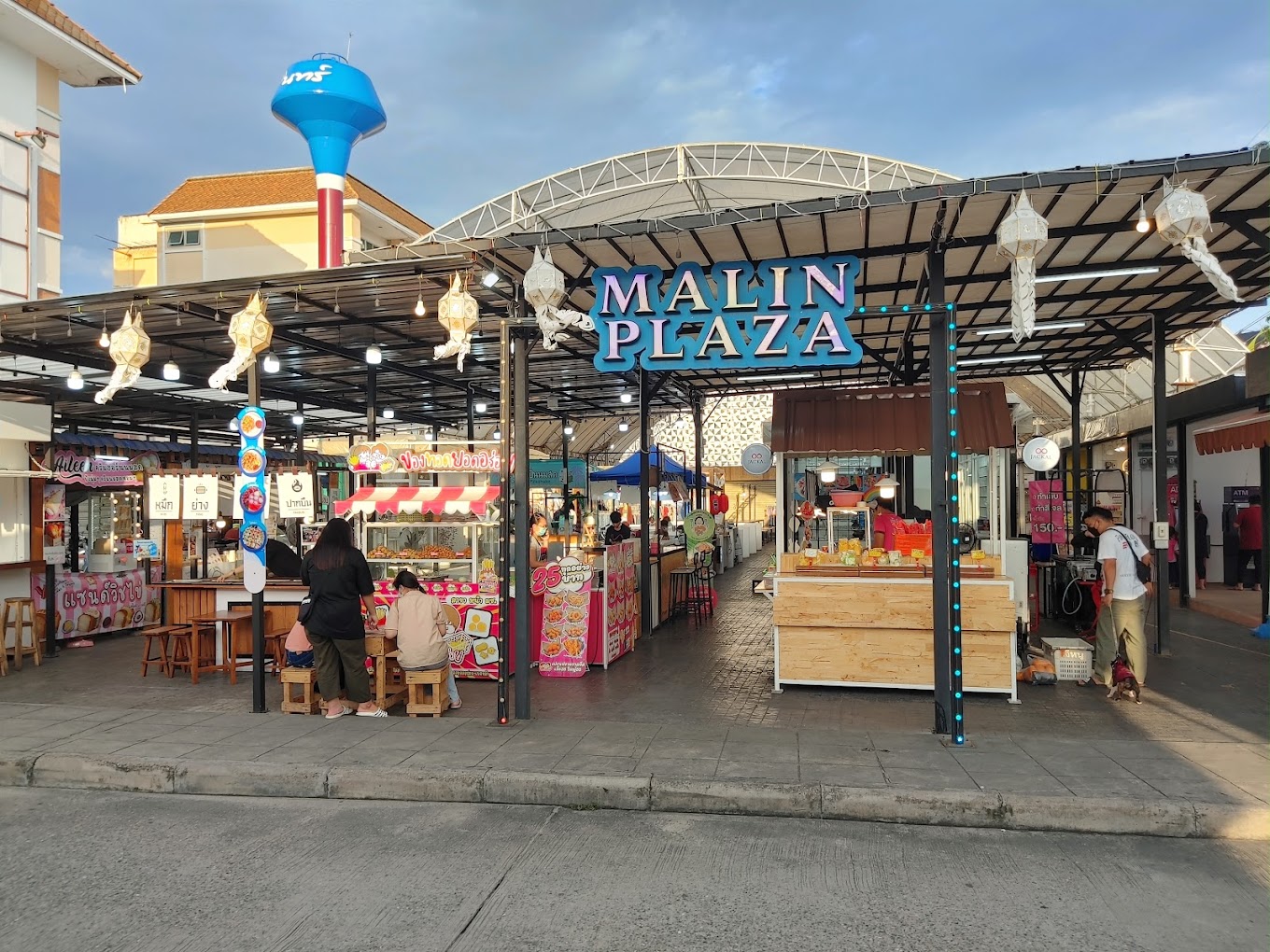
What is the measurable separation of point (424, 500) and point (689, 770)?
4.92 metres

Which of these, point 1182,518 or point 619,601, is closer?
point 619,601

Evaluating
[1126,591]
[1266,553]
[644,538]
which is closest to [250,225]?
[644,538]

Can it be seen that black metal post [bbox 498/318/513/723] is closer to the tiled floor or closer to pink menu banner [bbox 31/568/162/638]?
the tiled floor

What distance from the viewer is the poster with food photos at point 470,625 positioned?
9.11 meters

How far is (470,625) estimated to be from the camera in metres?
9.16

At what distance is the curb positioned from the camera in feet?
16.3

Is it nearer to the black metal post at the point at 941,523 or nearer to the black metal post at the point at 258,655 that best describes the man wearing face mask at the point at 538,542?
the black metal post at the point at 258,655

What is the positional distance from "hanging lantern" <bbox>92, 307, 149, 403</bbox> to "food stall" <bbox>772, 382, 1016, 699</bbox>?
6.65m

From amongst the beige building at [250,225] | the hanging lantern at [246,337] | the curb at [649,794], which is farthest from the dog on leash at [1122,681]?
the beige building at [250,225]

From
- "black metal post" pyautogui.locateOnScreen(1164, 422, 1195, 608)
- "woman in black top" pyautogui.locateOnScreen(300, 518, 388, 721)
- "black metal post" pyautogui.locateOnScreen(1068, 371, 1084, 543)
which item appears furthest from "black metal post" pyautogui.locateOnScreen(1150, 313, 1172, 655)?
"woman in black top" pyautogui.locateOnScreen(300, 518, 388, 721)

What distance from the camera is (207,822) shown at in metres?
5.35

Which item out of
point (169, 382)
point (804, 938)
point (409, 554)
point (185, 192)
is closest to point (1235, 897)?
point (804, 938)

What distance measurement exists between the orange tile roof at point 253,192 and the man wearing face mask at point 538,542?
1382cm

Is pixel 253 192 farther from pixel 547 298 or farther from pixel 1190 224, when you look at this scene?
pixel 1190 224
